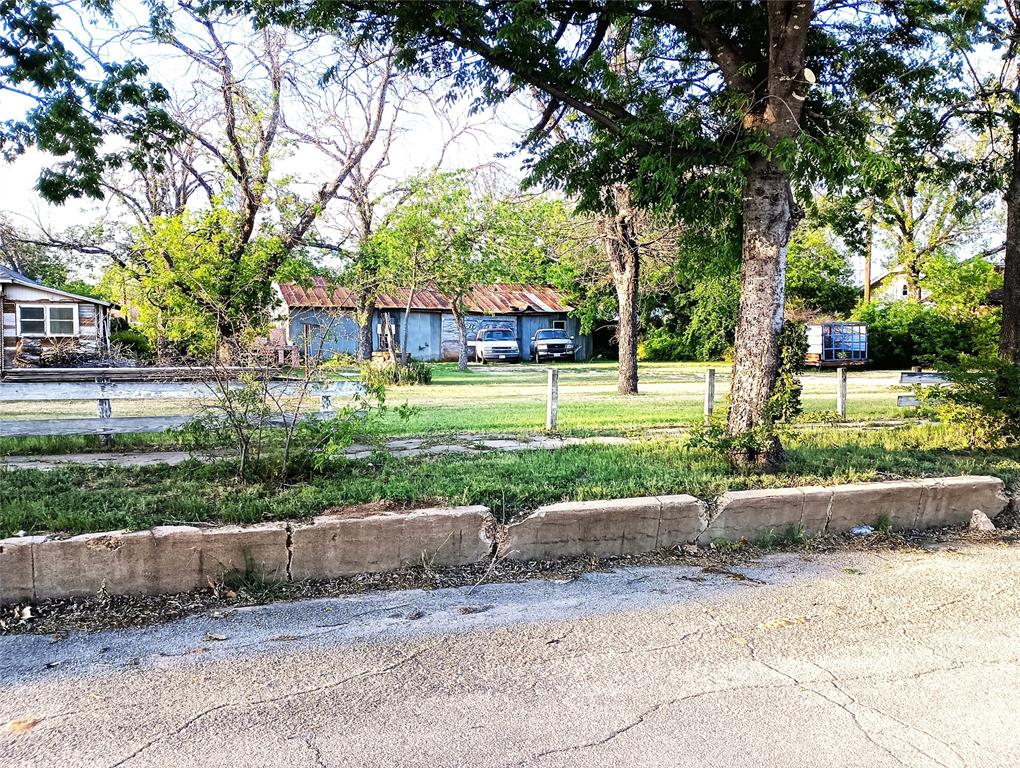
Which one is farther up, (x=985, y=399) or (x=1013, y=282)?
(x=1013, y=282)

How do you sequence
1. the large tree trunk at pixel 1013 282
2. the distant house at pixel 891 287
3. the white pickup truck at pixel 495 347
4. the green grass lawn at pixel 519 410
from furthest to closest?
1. the distant house at pixel 891 287
2. the white pickup truck at pixel 495 347
3. the large tree trunk at pixel 1013 282
4. the green grass lawn at pixel 519 410

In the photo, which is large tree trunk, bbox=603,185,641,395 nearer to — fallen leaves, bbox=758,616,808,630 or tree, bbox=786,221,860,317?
fallen leaves, bbox=758,616,808,630

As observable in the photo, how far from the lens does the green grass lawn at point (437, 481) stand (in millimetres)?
5043

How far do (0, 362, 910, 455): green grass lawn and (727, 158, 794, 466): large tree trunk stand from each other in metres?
0.66

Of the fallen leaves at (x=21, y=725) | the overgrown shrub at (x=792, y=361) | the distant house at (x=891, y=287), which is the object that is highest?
the distant house at (x=891, y=287)

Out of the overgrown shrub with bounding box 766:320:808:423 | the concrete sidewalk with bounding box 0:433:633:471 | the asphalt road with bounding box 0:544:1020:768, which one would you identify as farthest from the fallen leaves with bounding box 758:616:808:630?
the overgrown shrub with bounding box 766:320:808:423

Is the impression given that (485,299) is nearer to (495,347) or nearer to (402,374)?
(495,347)

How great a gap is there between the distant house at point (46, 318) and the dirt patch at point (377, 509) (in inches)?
1025

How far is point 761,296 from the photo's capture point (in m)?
6.99

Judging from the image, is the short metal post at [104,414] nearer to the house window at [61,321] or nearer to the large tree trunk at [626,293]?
Answer: the large tree trunk at [626,293]

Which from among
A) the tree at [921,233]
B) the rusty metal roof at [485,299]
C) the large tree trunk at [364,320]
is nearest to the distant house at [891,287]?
the tree at [921,233]

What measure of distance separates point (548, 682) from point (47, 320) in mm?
31176

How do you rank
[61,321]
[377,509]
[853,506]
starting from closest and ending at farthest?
[377,509] → [853,506] → [61,321]

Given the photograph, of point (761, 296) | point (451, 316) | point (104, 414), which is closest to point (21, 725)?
point (104, 414)
